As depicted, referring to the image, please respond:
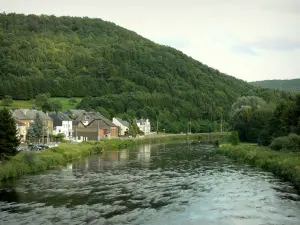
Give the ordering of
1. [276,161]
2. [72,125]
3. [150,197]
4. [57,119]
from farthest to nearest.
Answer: [72,125], [57,119], [276,161], [150,197]

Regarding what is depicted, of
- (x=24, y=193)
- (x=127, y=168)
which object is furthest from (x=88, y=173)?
(x=24, y=193)

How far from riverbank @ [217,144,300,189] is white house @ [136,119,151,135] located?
2949 inches

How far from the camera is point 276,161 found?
4578 cm

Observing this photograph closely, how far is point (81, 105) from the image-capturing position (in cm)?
13312

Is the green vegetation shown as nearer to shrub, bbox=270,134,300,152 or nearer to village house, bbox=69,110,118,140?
shrub, bbox=270,134,300,152

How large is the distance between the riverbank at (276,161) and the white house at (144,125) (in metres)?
74.9

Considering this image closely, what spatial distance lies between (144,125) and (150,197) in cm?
10901

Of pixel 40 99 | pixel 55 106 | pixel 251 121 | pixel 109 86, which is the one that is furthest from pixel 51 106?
pixel 251 121

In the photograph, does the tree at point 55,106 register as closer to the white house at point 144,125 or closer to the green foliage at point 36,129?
the white house at point 144,125

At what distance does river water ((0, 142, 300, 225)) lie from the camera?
87.0 feet

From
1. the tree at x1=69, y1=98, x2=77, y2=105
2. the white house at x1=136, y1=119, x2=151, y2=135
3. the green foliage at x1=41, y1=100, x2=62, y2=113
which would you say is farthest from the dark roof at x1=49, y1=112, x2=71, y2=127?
the tree at x1=69, y1=98, x2=77, y2=105

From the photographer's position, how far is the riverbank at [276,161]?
3902 cm

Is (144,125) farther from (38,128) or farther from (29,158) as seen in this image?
(29,158)

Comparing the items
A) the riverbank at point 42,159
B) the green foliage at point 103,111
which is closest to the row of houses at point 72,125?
the riverbank at point 42,159
